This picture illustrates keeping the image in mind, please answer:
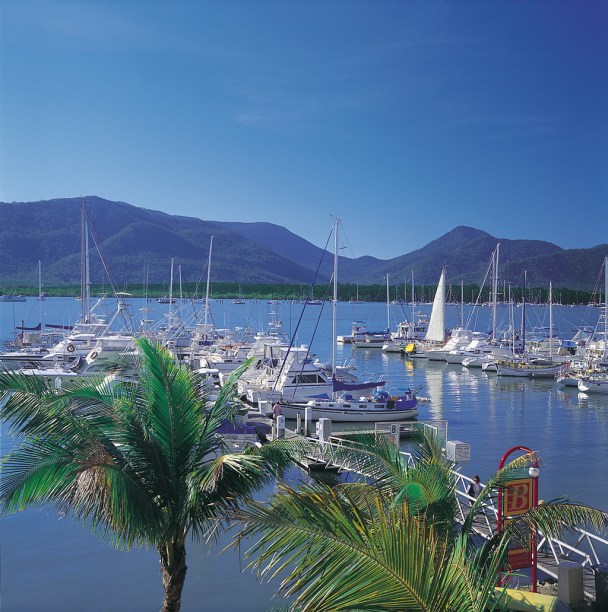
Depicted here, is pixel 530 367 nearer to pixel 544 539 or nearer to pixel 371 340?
pixel 371 340

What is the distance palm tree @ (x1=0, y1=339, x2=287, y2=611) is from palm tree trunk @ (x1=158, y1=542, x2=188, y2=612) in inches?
0.5

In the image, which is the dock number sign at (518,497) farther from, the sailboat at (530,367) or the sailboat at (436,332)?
the sailboat at (436,332)

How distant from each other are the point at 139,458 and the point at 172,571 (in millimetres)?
1406

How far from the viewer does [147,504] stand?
7.79 metres

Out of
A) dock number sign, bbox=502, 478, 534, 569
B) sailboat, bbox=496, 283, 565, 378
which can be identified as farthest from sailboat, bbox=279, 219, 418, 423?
sailboat, bbox=496, 283, 565, 378

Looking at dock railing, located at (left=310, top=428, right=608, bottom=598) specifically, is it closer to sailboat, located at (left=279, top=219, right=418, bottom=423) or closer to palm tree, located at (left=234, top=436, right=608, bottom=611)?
palm tree, located at (left=234, top=436, right=608, bottom=611)

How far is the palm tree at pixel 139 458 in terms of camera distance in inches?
294

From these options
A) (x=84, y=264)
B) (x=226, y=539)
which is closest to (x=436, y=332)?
(x=84, y=264)

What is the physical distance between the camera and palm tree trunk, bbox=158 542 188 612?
847cm

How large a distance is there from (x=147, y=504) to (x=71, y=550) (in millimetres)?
11014

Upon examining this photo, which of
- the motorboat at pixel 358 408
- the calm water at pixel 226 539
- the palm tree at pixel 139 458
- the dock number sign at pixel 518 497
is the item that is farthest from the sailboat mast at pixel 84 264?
the dock number sign at pixel 518 497

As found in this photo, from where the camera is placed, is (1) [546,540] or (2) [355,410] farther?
(2) [355,410]

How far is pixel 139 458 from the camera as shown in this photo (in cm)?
850

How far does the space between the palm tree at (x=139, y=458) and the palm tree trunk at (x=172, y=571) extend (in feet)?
0.04
